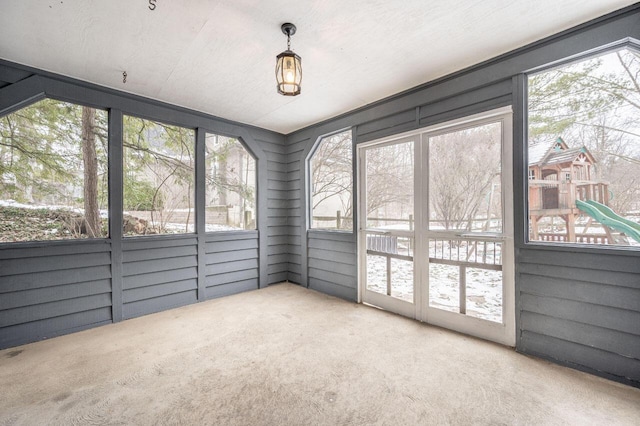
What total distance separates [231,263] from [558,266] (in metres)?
3.85

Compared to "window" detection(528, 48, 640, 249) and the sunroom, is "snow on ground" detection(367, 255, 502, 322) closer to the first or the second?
the sunroom

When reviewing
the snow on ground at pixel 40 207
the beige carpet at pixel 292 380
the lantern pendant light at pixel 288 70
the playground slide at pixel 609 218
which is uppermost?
the lantern pendant light at pixel 288 70

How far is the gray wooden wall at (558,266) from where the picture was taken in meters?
1.99

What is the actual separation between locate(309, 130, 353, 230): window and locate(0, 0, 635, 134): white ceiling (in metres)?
1.09

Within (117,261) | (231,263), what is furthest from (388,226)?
(117,261)

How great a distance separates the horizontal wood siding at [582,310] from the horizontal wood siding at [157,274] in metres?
3.80

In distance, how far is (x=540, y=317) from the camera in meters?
2.36

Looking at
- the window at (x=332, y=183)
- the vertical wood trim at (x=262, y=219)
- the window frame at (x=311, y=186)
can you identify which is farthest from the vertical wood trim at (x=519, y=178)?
the vertical wood trim at (x=262, y=219)

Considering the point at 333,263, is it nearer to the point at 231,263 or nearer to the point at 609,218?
the point at 231,263

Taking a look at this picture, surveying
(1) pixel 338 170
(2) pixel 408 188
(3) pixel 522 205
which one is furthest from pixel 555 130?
(1) pixel 338 170

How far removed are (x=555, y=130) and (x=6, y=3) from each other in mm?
4276

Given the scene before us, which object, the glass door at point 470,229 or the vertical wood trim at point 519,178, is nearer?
the vertical wood trim at point 519,178

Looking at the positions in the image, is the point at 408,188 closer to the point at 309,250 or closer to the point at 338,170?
the point at 338,170

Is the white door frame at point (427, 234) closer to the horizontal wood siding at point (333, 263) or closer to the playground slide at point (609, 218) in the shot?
the horizontal wood siding at point (333, 263)
